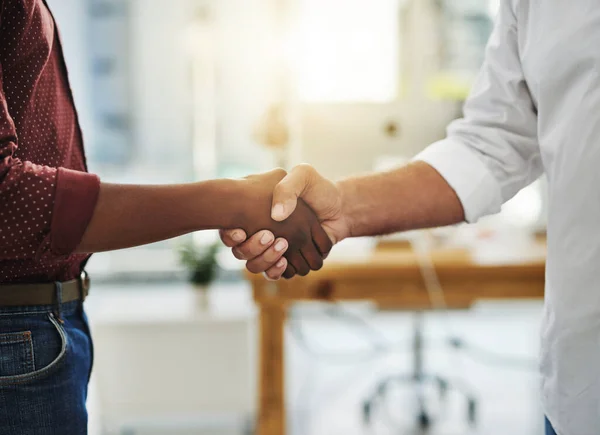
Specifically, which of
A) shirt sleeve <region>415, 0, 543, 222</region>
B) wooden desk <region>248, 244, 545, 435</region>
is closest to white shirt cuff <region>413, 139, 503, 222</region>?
shirt sleeve <region>415, 0, 543, 222</region>

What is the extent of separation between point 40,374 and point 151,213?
0.24m

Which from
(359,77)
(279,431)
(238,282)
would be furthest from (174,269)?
(279,431)

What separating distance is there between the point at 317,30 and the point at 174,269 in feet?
6.85

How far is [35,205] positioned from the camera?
750mm

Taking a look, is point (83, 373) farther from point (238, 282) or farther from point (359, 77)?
point (238, 282)

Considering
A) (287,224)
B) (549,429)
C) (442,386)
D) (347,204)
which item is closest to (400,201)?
(347,204)

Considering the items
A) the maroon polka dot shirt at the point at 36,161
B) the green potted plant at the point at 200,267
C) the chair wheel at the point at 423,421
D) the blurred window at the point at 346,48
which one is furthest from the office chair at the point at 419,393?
the maroon polka dot shirt at the point at 36,161

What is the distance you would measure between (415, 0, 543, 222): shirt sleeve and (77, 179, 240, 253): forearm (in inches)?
16.7

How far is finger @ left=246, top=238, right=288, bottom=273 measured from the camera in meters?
1.12

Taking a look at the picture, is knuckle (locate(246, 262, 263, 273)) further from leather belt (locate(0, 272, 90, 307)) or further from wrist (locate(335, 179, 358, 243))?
leather belt (locate(0, 272, 90, 307))

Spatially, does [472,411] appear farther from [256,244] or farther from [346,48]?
[256,244]

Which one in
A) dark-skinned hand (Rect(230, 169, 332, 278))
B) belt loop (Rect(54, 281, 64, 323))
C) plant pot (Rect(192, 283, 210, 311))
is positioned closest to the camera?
belt loop (Rect(54, 281, 64, 323))

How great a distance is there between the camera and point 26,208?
29.4 inches

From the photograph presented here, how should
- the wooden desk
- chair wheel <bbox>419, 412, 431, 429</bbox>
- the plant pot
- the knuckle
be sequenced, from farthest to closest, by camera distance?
chair wheel <bbox>419, 412, 431, 429</bbox> < the plant pot < the wooden desk < the knuckle
